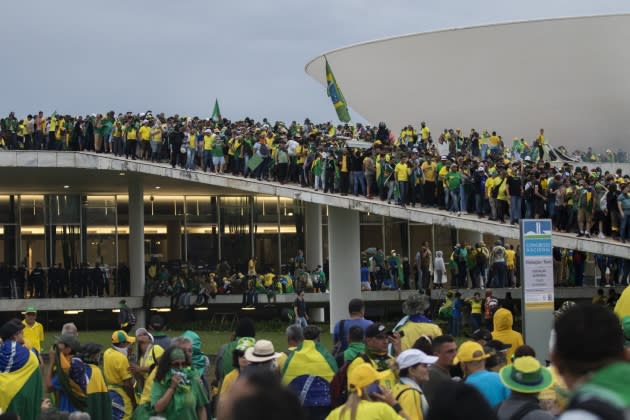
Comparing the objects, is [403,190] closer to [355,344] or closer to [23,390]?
[355,344]

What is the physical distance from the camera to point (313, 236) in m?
36.5

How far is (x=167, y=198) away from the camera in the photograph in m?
39.7

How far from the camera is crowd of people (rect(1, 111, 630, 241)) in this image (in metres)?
22.4

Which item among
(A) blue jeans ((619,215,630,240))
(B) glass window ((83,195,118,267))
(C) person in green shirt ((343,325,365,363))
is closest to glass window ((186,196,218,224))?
(B) glass window ((83,195,118,267))

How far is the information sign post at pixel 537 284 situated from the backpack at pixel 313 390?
723 centimetres

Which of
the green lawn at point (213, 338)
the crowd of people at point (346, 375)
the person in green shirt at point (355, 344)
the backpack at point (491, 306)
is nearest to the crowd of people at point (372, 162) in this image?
the backpack at point (491, 306)

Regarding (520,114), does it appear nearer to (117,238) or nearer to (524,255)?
(117,238)

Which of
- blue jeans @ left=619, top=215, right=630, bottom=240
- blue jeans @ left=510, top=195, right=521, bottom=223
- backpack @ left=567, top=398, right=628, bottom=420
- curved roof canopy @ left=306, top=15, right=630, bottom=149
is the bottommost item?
backpack @ left=567, top=398, right=628, bottom=420

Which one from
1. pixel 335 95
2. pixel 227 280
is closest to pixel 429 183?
pixel 335 95

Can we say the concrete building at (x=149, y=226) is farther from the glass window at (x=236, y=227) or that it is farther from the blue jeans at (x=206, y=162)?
the blue jeans at (x=206, y=162)

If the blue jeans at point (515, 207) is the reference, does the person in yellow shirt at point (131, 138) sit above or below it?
above

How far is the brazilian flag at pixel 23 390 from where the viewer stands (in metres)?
9.76

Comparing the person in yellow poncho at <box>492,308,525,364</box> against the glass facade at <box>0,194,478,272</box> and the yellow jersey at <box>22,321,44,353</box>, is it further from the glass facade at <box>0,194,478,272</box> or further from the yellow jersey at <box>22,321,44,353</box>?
the glass facade at <box>0,194,478,272</box>

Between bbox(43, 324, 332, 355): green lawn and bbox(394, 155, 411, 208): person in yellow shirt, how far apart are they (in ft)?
11.4
